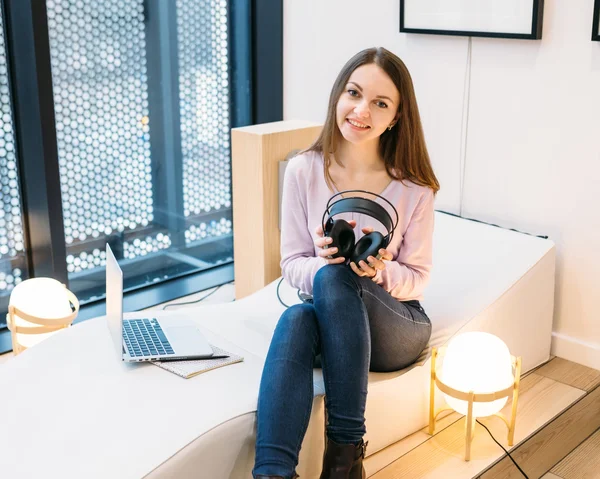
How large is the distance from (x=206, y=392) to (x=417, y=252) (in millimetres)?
589

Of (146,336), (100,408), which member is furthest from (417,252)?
(100,408)

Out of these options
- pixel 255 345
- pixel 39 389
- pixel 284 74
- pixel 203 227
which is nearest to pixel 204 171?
pixel 203 227

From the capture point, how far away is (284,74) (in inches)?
123

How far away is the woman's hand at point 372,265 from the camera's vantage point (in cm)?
168

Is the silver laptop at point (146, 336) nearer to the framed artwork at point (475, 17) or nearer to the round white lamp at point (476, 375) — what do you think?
the round white lamp at point (476, 375)

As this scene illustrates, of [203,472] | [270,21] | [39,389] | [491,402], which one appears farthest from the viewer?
[270,21]

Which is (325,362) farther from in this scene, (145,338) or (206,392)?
(145,338)

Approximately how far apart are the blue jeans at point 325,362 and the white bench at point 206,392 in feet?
0.28

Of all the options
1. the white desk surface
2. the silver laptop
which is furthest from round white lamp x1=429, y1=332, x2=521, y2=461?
the silver laptop

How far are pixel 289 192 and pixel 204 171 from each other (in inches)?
52.5

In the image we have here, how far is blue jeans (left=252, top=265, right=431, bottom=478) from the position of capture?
1523mm

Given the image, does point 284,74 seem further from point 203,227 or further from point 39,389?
point 39,389

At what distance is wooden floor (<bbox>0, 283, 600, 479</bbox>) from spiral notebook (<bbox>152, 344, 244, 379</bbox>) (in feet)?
1.36

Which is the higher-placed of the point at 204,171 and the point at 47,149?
the point at 47,149
